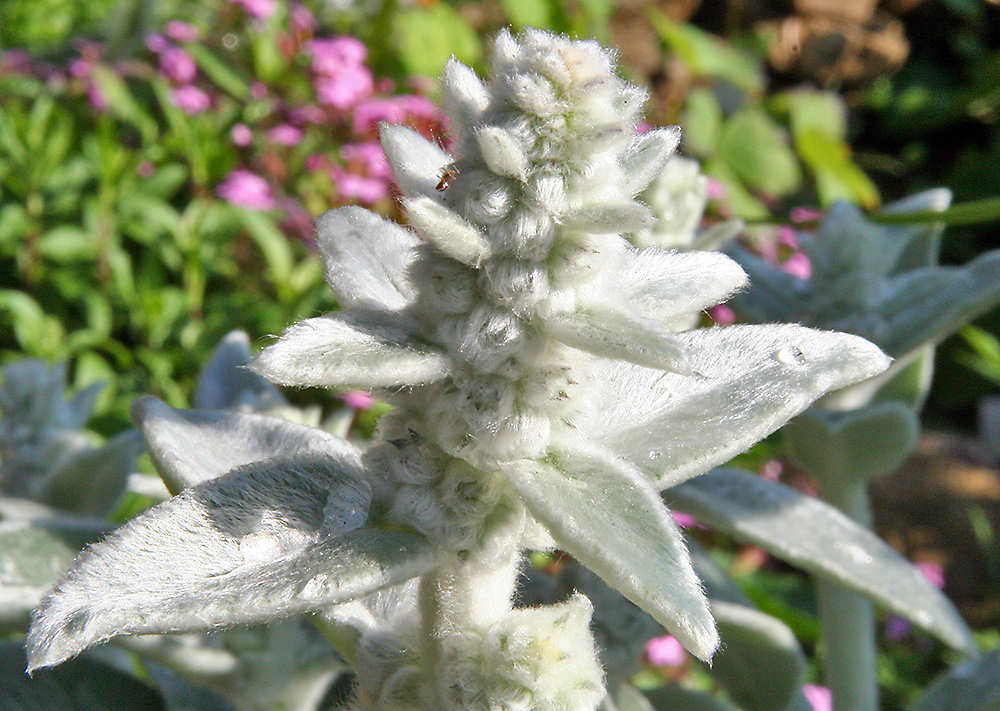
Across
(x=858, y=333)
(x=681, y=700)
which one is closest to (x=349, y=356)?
(x=681, y=700)

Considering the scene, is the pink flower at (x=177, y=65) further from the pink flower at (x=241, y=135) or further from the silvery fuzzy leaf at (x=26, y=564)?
the silvery fuzzy leaf at (x=26, y=564)

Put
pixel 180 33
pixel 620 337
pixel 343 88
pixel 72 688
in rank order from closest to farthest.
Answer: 1. pixel 620 337
2. pixel 72 688
3. pixel 343 88
4. pixel 180 33

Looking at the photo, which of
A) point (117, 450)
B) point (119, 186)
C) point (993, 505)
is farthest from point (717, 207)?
point (117, 450)

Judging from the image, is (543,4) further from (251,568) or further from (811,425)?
(251,568)

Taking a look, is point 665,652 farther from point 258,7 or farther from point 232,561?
point 258,7

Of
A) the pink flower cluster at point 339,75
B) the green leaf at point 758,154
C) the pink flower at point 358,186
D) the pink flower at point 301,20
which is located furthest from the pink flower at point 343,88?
the green leaf at point 758,154

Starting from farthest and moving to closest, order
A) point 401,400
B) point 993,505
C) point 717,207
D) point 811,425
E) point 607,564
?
point 717,207
point 993,505
point 811,425
point 401,400
point 607,564

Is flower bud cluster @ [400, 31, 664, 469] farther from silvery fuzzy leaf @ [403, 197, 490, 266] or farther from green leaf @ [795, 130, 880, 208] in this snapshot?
green leaf @ [795, 130, 880, 208]
